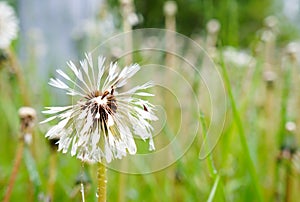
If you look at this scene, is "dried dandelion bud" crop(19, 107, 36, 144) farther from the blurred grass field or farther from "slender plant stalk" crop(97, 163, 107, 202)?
"slender plant stalk" crop(97, 163, 107, 202)

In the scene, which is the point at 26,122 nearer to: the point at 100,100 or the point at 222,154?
the point at 100,100

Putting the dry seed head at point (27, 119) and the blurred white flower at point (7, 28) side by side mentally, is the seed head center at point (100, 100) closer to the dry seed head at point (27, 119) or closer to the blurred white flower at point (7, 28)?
the dry seed head at point (27, 119)

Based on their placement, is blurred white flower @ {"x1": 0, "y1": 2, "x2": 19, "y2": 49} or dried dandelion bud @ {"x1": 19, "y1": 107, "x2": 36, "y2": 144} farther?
blurred white flower @ {"x1": 0, "y1": 2, "x2": 19, "y2": 49}

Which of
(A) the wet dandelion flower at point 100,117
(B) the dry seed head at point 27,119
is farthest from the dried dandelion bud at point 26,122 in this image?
(A) the wet dandelion flower at point 100,117

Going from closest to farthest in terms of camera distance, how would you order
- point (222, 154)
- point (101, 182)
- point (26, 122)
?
point (101, 182) < point (26, 122) < point (222, 154)

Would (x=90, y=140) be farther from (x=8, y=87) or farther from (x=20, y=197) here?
(x=8, y=87)

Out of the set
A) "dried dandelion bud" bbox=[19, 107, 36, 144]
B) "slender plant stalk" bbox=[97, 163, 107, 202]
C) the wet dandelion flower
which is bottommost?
"slender plant stalk" bbox=[97, 163, 107, 202]

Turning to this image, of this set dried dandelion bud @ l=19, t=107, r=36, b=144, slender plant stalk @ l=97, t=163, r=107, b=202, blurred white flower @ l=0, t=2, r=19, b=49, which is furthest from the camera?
blurred white flower @ l=0, t=2, r=19, b=49

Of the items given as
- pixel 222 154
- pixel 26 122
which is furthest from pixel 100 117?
pixel 222 154

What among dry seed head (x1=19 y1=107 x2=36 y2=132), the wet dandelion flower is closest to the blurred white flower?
dry seed head (x1=19 y1=107 x2=36 y2=132)
